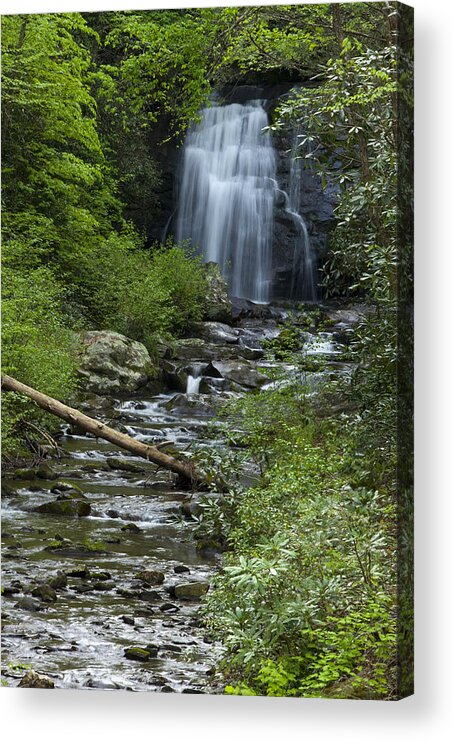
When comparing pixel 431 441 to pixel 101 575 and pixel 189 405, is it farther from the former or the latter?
pixel 101 575

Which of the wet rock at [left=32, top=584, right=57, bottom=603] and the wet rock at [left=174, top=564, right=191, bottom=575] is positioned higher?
the wet rock at [left=174, top=564, right=191, bottom=575]

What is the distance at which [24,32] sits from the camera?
525 cm

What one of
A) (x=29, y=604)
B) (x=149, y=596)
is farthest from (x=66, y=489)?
(x=149, y=596)

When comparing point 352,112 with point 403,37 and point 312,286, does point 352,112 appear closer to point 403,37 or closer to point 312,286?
point 403,37

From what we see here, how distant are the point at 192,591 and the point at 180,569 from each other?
13 centimetres

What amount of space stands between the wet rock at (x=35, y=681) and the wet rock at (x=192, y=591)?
69cm

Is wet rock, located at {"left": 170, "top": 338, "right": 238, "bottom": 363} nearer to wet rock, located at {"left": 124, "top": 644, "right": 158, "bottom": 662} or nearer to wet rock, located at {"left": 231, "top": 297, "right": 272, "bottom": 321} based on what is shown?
wet rock, located at {"left": 231, "top": 297, "right": 272, "bottom": 321}

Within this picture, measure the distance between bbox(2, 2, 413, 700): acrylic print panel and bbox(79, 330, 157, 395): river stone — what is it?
13 mm

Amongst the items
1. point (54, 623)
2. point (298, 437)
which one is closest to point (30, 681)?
point (54, 623)

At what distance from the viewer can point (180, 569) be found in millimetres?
4922

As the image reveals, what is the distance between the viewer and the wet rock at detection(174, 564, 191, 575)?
4910mm

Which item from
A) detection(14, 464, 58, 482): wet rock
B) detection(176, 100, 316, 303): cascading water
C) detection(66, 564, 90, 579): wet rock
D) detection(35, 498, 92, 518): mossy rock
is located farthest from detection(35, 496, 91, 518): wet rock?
detection(176, 100, 316, 303): cascading water

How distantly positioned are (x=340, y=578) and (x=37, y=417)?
5.47 ft

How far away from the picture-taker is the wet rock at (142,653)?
479 cm
